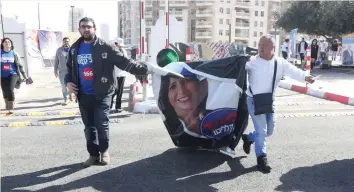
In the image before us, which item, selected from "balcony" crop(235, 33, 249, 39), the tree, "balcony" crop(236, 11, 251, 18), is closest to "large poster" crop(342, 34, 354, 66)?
the tree

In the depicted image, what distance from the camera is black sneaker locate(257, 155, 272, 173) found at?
4.28m

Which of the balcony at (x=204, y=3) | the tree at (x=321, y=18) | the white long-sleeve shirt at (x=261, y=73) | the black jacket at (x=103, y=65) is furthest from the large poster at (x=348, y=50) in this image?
the balcony at (x=204, y=3)

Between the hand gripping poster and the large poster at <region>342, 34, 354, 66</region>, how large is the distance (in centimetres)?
1640

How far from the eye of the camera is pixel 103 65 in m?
4.39

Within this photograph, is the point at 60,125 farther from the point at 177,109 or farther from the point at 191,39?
the point at 191,39

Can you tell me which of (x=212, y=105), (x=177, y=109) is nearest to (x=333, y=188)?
(x=212, y=105)

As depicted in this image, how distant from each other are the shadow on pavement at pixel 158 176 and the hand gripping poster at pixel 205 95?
42 centimetres

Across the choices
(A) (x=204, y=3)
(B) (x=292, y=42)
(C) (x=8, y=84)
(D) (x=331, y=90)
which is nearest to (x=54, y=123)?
(C) (x=8, y=84)

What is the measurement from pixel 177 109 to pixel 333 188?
1911 mm

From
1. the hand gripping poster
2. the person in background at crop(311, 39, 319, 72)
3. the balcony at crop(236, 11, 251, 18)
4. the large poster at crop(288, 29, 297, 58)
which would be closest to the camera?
the hand gripping poster

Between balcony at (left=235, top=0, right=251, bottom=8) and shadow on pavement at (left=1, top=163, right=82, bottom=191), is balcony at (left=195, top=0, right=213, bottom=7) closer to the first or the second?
balcony at (left=235, top=0, right=251, bottom=8)

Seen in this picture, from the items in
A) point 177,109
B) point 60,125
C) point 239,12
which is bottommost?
point 60,125

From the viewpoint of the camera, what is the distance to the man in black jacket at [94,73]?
4383 millimetres

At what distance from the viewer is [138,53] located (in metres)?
9.28
